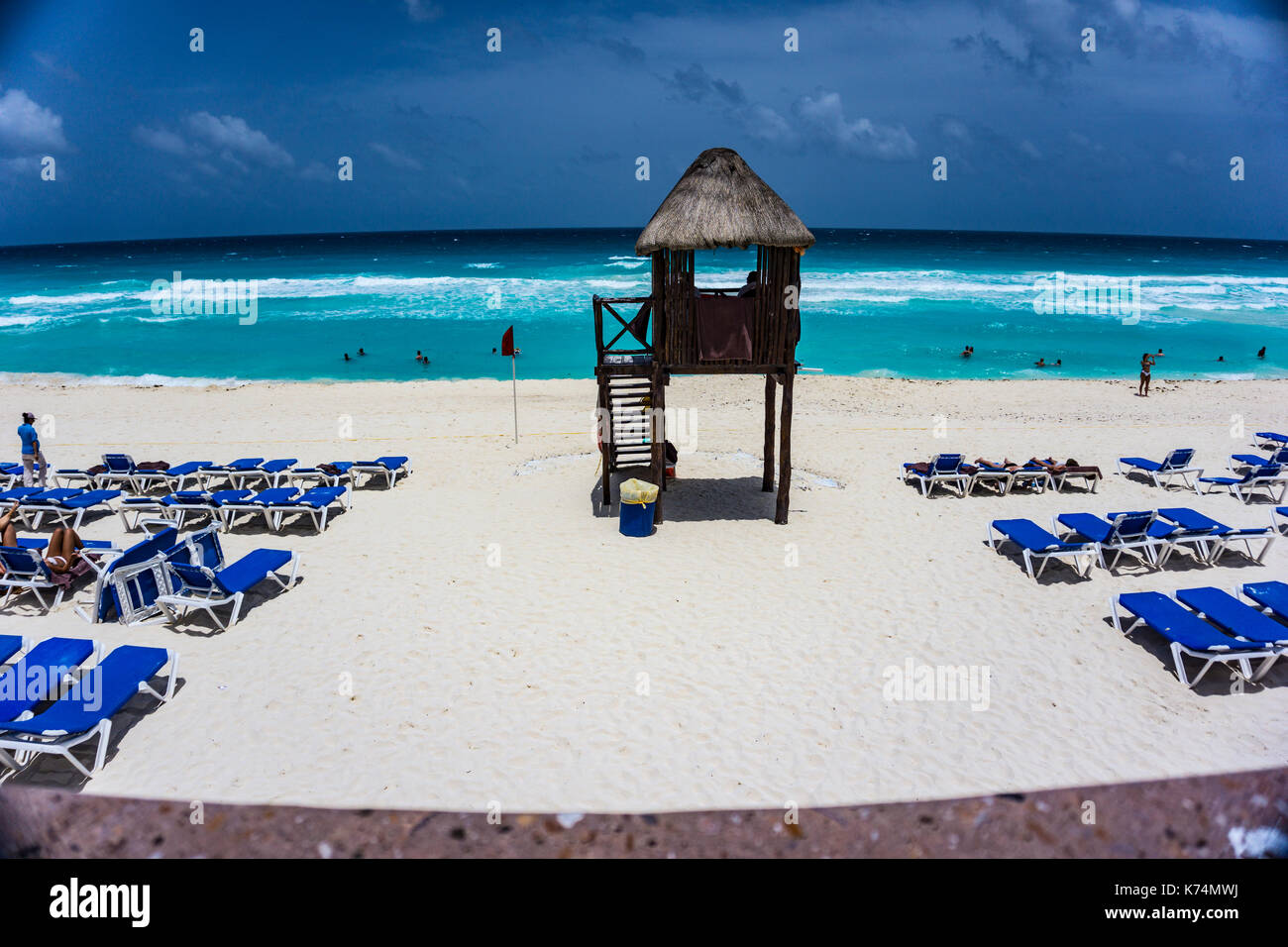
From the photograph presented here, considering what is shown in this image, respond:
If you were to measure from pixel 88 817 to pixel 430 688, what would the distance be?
2.67 meters

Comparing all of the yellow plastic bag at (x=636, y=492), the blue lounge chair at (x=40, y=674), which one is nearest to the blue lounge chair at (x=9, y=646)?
the blue lounge chair at (x=40, y=674)

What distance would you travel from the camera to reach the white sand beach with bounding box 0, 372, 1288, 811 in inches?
229

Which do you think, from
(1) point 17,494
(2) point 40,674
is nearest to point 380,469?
(1) point 17,494

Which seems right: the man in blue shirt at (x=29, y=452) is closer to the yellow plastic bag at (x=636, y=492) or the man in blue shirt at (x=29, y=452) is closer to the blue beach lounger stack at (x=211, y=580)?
the blue beach lounger stack at (x=211, y=580)

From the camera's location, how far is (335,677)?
7.14 m

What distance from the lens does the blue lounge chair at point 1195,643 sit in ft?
22.8

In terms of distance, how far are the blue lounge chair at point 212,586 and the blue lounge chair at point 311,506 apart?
2.18m

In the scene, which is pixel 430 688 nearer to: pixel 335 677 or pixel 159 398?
pixel 335 677

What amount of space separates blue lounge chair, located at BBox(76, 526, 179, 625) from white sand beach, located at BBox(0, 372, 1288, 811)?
0.80 feet

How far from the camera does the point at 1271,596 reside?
7.89 meters

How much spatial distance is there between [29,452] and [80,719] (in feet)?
31.2

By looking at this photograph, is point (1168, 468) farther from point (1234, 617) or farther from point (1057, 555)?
point (1234, 617)

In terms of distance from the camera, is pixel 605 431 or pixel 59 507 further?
pixel 605 431
